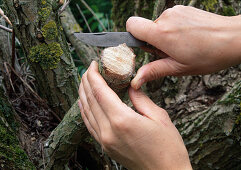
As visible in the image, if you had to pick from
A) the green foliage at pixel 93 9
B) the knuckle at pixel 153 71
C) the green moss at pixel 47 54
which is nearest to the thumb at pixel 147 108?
the knuckle at pixel 153 71

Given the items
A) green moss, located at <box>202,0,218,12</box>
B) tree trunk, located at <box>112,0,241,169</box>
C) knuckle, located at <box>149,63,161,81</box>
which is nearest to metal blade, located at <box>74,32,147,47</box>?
knuckle, located at <box>149,63,161,81</box>

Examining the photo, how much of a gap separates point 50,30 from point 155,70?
776mm

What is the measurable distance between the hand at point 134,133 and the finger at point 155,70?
0.15 meters

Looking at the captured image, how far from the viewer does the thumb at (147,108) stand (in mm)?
1212

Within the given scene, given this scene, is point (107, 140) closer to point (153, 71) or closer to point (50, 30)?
point (153, 71)

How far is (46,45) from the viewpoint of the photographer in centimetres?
165

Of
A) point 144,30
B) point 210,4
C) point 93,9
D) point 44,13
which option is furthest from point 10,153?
point 93,9

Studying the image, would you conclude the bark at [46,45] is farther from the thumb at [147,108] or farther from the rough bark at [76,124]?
the thumb at [147,108]

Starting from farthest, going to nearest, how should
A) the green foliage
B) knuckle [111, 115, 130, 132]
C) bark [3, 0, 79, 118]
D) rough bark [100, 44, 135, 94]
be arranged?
the green foliage, bark [3, 0, 79, 118], rough bark [100, 44, 135, 94], knuckle [111, 115, 130, 132]

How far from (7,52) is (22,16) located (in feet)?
2.87

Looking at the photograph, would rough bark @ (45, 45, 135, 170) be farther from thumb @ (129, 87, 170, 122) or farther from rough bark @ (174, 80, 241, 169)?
rough bark @ (174, 80, 241, 169)

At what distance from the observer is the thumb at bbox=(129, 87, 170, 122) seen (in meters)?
1.21

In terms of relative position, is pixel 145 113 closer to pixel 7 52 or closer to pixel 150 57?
pixel 150 57

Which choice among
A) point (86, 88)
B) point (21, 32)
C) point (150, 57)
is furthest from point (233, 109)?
point (21, 32)
